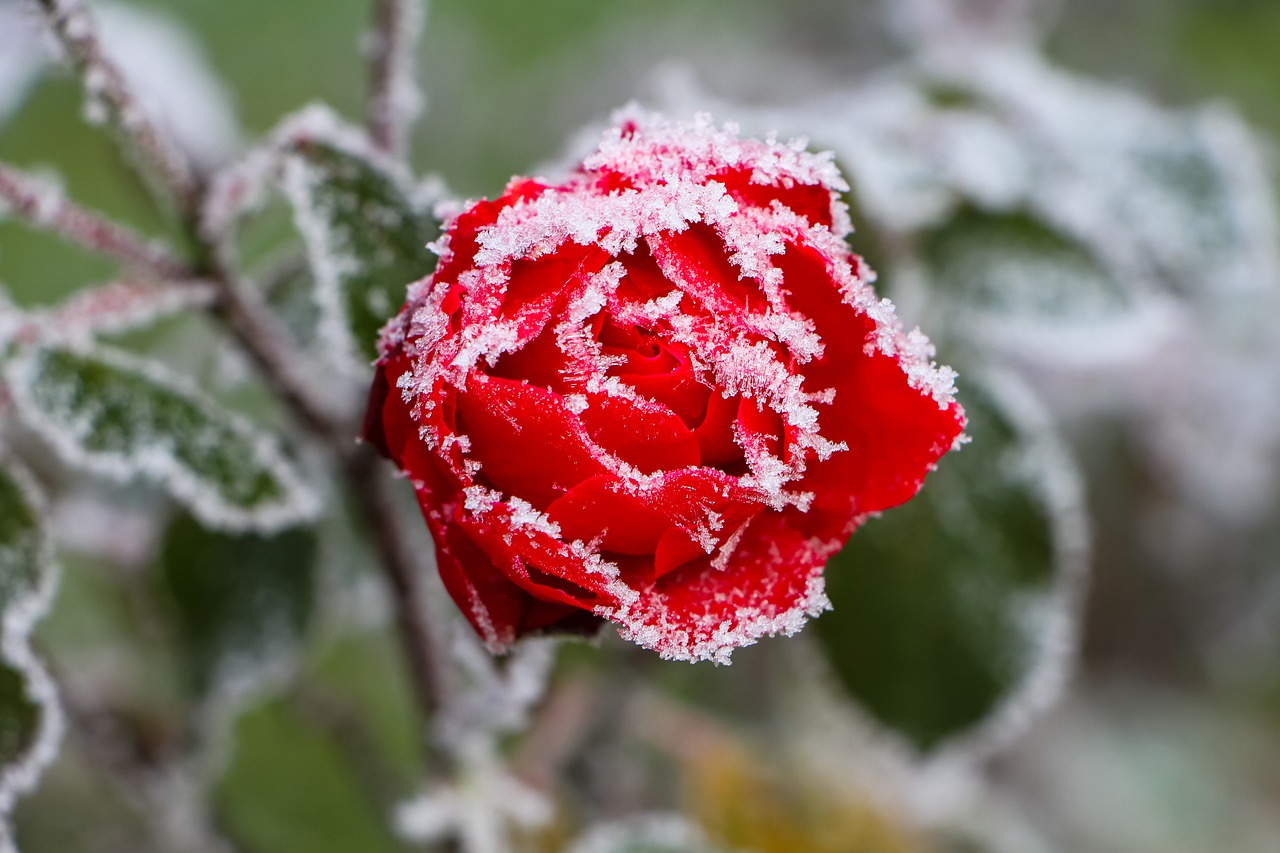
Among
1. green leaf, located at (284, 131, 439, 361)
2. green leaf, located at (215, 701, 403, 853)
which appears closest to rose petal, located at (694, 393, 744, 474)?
green leaf, located at (284, 131, 439, 361)

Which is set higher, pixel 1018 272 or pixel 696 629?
pixel 1018 272

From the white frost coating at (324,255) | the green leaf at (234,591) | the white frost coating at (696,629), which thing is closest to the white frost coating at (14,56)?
the green leaf at (234,591)

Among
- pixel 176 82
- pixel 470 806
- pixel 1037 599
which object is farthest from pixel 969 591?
pixel 176 82

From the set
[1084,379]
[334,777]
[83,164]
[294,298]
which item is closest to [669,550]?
[294,298]

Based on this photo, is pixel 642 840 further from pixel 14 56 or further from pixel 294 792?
pixel 14 56

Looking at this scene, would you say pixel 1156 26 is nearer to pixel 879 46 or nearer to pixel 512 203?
pixel 879 46

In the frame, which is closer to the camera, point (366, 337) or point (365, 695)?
point (366, 337)
